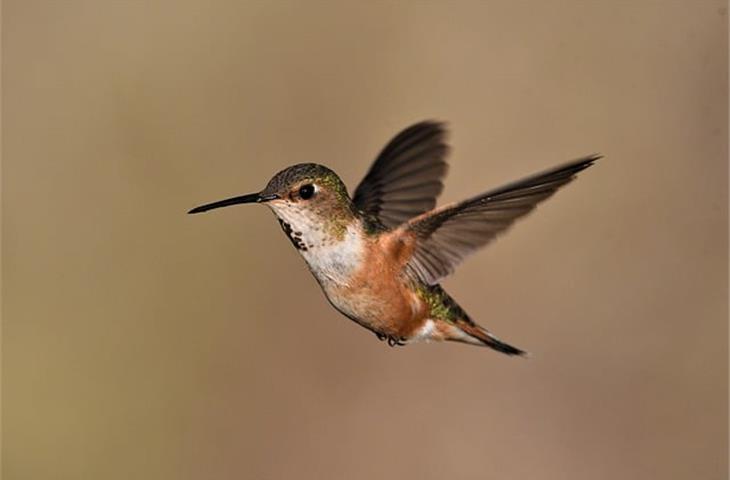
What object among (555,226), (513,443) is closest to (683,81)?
(555,226)

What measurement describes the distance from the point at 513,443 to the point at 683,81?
6.41 ft

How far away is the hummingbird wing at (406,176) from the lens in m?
2.41

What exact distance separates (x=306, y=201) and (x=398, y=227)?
1.03 ft

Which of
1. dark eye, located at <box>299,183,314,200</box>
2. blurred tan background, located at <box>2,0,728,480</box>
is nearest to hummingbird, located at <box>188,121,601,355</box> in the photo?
dark eye, located at <box>299,183,314,200</box>

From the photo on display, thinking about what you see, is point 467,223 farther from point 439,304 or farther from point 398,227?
point 439,304

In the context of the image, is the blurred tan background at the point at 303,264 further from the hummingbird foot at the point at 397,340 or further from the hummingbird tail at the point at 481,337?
the hummingbird foot at the point at 397,340

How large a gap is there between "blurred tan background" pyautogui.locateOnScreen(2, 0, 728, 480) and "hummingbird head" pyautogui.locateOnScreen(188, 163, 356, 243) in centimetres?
228

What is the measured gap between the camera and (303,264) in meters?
4.39

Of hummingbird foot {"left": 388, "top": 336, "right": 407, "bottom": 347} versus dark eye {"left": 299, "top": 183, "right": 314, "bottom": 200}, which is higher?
dark eye {"left": 299, "top": 183, "right": 314, "bottom": 200}

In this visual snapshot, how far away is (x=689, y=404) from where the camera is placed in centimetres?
447

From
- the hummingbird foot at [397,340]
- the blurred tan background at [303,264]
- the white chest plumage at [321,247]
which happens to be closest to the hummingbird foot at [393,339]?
the hummingbird foot at [397,340]

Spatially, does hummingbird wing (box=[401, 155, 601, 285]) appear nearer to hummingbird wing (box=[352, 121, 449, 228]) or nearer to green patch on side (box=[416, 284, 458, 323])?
green patch on side (box=[416, 284, 458, 323])

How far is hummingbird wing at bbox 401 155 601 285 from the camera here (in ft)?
6.12

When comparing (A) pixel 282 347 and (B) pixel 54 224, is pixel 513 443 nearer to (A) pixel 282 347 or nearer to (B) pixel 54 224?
(A) pixel 282 347
